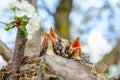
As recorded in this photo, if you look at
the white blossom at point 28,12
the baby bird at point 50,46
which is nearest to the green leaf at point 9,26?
the white blossom at point 28,12

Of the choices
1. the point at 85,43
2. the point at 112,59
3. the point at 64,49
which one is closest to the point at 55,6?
the point at 85,43

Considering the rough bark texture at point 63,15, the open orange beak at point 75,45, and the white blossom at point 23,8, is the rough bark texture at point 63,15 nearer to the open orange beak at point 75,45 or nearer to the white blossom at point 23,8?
the open orange beak at point 75,45

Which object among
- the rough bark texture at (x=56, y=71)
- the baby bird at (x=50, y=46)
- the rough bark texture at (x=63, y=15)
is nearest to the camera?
the rough bark texture at (x=56, y=71)

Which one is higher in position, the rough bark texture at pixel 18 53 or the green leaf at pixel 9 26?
the green leaf at pixel 9 26

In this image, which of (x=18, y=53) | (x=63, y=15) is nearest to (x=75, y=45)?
(x=18, y=53)

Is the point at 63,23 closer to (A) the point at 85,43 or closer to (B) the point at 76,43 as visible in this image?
(A) the point at 85,43

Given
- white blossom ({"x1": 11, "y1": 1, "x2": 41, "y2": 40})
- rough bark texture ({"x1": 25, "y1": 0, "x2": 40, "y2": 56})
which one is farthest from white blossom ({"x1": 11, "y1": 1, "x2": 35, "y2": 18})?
rough bark texture ({"x1": 25, "y1": 0, "x2": 40, "y2": 56})
